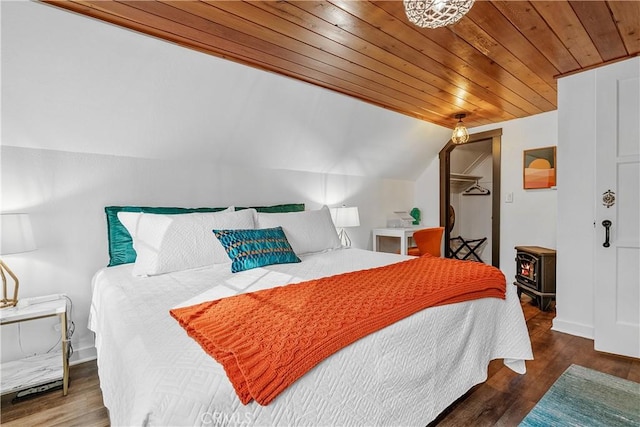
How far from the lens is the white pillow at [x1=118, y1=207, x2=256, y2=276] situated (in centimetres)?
192

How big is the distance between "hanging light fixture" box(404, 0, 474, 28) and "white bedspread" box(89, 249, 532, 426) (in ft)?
4.35

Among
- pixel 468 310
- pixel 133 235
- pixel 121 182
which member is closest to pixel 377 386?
pixel 468 310

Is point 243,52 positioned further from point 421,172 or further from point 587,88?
point 421,172

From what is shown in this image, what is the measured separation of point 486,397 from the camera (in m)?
1.75

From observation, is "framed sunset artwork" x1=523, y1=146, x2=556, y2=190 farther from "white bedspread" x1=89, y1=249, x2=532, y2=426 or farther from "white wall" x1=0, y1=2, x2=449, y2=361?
"white bedspread" x1=89, y1=249, x2=532, y2=426

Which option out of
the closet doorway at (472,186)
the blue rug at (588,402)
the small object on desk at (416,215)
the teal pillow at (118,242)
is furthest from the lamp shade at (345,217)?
the blue rug at (588,402)

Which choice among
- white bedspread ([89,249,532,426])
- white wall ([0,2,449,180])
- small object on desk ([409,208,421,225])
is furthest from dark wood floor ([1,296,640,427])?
small object on desk ([409,208,421,225])

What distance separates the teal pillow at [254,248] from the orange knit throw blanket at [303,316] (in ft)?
1.91

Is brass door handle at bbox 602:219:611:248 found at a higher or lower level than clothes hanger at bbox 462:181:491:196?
lower

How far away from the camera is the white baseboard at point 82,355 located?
7.14 ft

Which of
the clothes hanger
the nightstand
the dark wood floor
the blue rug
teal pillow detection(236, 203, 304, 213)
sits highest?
the clothes hanger

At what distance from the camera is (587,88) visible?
8.38 feet

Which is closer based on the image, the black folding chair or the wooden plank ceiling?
the wooden plank ceiling

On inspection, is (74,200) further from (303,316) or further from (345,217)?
(345,217)
